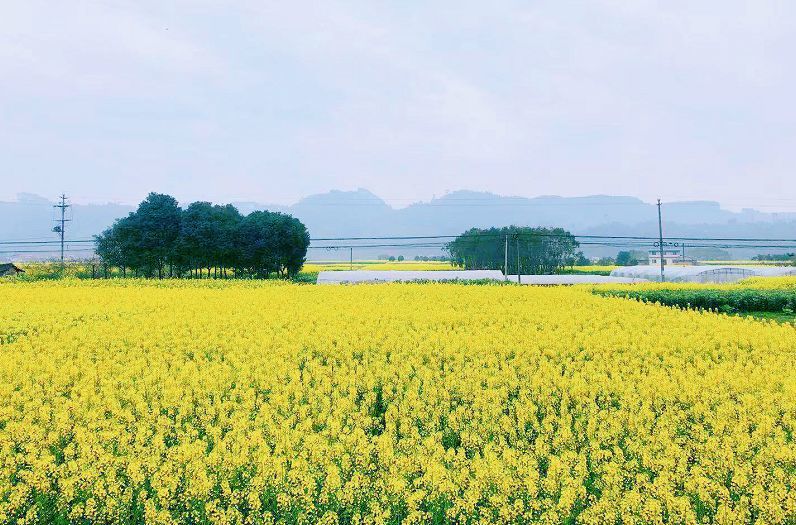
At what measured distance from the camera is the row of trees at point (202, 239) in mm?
49438

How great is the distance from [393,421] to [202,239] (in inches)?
1777

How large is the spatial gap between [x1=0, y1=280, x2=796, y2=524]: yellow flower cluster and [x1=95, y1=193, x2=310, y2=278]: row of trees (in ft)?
115

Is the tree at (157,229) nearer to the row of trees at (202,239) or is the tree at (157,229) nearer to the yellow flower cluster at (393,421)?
the row of trees at (202,239)

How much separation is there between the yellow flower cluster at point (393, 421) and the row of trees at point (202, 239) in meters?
35.1

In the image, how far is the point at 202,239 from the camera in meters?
49.6

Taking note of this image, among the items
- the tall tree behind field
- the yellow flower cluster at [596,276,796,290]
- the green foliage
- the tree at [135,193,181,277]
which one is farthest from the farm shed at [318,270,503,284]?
the green foliage

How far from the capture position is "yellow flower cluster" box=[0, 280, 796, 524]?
221 inches

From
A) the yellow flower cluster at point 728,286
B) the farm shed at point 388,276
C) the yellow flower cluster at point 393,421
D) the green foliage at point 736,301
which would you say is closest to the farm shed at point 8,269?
the farm shed at point 388,276

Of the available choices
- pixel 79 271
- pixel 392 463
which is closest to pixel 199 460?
pixel 392 463

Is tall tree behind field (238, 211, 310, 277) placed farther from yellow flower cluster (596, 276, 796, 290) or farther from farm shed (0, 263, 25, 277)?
yellow flower cluster (596, 276, 796, 290)

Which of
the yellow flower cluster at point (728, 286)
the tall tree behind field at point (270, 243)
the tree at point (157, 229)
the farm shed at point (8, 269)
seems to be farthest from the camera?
the farm shed at point (8, 269)

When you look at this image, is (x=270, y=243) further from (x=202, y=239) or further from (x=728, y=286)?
(x=728, y=286)

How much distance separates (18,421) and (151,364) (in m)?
2.98

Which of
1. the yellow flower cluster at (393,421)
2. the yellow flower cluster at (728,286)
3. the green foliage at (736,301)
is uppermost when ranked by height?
the yellow flower cluster at (728,286)
